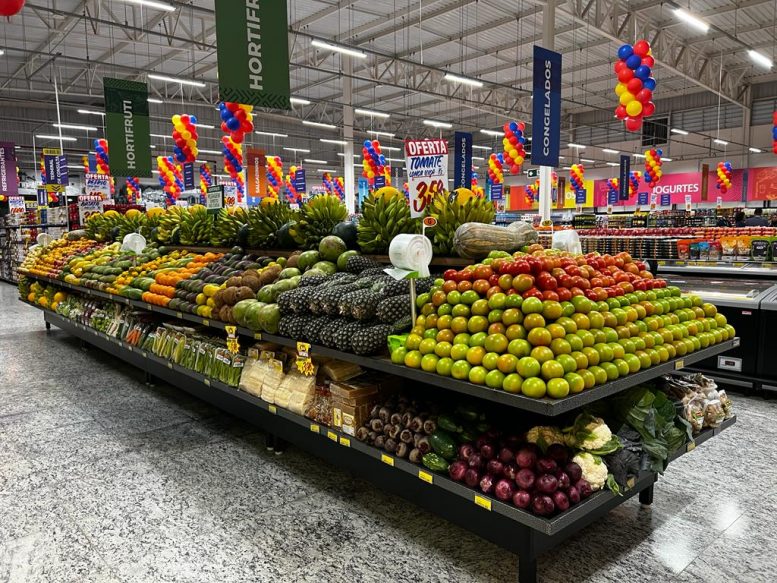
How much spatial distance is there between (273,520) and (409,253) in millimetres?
1642

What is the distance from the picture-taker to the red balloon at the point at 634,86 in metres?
9.30

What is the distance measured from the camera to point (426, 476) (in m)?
2.68

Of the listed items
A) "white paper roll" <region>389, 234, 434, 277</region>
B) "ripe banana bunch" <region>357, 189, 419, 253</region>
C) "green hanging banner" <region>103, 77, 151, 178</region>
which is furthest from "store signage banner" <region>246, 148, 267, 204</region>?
"white paper roll" <region>389, 234, 434, 277</region>

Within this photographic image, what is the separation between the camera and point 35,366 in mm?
6613

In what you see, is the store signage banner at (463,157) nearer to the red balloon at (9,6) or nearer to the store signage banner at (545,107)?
the store signage banner at (545,107)

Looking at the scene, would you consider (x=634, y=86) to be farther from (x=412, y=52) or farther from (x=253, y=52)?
(x=412, y=52)

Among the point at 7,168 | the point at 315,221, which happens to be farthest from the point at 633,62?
the point at 7,168

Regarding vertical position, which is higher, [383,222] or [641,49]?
[641,49]

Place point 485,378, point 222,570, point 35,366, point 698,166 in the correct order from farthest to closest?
point 698,166 → point 35,366 → point 222,570 → point 485,378

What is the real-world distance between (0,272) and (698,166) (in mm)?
28840

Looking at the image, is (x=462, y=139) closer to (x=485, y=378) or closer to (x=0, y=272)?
(x=485, y=378)

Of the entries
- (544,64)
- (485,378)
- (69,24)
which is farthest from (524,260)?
(69,24)

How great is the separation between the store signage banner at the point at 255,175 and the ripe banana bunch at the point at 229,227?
13.6 m

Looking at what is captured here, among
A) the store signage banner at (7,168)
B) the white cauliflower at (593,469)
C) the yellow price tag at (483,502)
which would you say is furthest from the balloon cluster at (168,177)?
the white cauliflower at (593,469)
